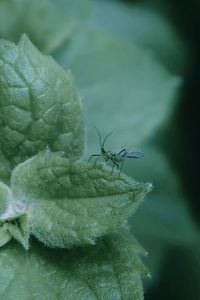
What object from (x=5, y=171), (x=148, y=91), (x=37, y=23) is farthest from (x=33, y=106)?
(x=148, y=91)

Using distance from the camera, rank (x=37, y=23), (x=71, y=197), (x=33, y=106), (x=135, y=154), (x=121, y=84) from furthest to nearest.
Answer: (x=121, y=84) < (x=37, y=23) < (x=135, y=154) < (x=33, y=106) < (x=71, y=197)

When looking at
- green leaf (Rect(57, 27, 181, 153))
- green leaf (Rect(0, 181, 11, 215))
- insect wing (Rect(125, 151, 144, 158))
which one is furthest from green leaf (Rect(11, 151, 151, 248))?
green leaf (Rect(57, 27, 181, 153))

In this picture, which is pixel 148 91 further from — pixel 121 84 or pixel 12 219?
pixel 12 219

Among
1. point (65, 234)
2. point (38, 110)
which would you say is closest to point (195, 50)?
point (38, 110)

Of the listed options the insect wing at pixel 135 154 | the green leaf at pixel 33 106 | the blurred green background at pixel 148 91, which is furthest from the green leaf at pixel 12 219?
the blurred green background at pixel 148 91

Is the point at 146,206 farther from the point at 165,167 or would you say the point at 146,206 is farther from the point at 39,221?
the point at 39,221

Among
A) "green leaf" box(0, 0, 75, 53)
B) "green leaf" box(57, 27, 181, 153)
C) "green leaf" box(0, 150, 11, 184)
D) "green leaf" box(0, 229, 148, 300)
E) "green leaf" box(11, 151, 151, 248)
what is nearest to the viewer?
"green leaf" box(11, 151, 151, 248)

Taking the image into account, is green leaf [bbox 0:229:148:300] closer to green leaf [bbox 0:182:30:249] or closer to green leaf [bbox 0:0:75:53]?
green leaf [bbox 0:182:30:249]
